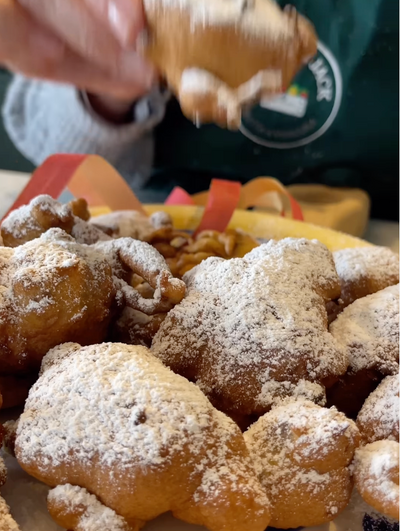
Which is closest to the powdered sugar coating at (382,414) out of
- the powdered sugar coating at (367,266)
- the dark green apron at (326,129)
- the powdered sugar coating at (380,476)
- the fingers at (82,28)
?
the powdered sugar coating at (380,476)

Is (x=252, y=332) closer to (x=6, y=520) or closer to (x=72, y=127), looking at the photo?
(x=6, y=520)

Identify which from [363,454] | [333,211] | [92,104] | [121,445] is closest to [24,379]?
[121,445]

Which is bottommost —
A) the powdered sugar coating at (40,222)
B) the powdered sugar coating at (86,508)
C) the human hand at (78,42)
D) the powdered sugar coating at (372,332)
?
the powdered sugar coating at (86,508)

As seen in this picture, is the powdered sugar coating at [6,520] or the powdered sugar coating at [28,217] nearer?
the powdered sugar coating at [6,520]

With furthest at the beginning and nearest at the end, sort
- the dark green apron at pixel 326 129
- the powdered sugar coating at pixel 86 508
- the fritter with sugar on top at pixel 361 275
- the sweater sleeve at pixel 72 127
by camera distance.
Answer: the sweater sleeve at pixel 72 127
the dark green apron at pixel 326 129
the fritter with sugar on top at pixel 361 275
the powdered sugar coating at pixel 86 508

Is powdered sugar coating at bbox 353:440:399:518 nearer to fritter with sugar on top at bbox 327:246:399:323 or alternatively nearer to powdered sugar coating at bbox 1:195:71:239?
fritter with sugar on top at bbox 327:246:399:323

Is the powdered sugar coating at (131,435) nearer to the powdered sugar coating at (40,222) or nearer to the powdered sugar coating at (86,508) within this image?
the powdered sugar coating at (86,508)

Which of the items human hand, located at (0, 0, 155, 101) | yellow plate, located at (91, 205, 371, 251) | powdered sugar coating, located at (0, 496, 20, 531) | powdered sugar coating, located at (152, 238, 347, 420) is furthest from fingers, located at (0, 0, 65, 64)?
powdered sugar coating, located at (0, 496, 20, 531)
